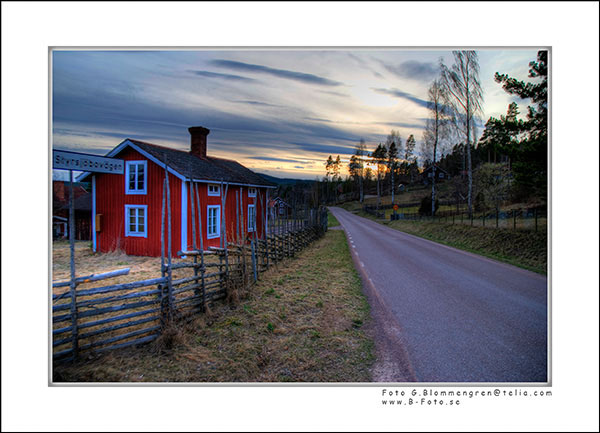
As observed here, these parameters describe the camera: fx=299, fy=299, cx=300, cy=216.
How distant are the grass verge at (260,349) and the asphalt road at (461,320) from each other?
21.0 inches

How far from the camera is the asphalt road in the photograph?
3615 millimetres

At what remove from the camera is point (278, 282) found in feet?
26.6

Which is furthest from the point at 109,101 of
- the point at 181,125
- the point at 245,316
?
the point at 245,316

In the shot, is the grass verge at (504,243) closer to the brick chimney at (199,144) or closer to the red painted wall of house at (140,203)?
the red painted wall of house at (140,203)

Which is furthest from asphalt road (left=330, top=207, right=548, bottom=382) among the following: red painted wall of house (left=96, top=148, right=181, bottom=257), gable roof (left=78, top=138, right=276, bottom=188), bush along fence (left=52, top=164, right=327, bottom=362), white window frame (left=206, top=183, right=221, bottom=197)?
red painted wall of house (left=96, top=148, right=181, bottom=257)

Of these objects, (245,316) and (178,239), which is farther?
(178,239)

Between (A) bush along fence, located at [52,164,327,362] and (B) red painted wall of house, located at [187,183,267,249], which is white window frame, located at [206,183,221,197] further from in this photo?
(A) bush along fence, located at [52,164,327,362]

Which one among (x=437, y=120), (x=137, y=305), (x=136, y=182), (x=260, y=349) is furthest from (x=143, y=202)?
(x=437, y=120)

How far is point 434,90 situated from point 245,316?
80.2 feet

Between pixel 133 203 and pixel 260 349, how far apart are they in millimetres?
11321

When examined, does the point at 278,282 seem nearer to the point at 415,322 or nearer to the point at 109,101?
the point at 415,322

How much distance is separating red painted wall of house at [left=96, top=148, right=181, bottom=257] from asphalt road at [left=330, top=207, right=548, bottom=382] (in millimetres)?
8453

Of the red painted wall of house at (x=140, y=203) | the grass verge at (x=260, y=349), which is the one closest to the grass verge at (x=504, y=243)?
the grass verge at (x=260, y=349)

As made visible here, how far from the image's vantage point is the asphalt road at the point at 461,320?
3615 millimetres
